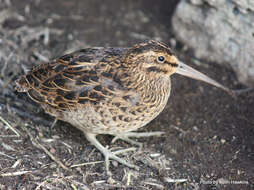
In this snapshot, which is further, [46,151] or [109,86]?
[46,151]

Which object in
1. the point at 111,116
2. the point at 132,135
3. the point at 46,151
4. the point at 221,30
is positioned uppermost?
the point at 221,30

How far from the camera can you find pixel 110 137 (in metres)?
5.07

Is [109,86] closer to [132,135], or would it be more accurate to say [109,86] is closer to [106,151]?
[106,151]

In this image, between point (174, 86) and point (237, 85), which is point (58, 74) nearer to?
point (174, 86)

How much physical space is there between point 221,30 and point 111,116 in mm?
2439

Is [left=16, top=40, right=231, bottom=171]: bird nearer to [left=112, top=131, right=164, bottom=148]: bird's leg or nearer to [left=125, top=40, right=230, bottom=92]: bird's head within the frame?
[left=125, top=40, right=230, bottom=92]: bird's head

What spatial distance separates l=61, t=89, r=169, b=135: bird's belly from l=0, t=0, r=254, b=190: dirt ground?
0.39 m

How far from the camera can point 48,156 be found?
4.38 meters

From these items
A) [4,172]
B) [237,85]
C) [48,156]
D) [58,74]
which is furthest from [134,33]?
[4,172]

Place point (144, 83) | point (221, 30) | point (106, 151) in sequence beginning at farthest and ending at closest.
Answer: point (221, 30) → point (106, 151) → point (144, 83)

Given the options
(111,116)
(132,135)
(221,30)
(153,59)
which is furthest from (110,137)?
(221,30)

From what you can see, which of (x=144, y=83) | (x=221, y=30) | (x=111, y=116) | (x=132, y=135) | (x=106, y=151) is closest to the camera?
(x=111, y=116)

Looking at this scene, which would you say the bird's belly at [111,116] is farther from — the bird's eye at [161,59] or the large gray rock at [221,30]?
the large gray rock at [221,30]

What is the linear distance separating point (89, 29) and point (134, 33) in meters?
0.77
